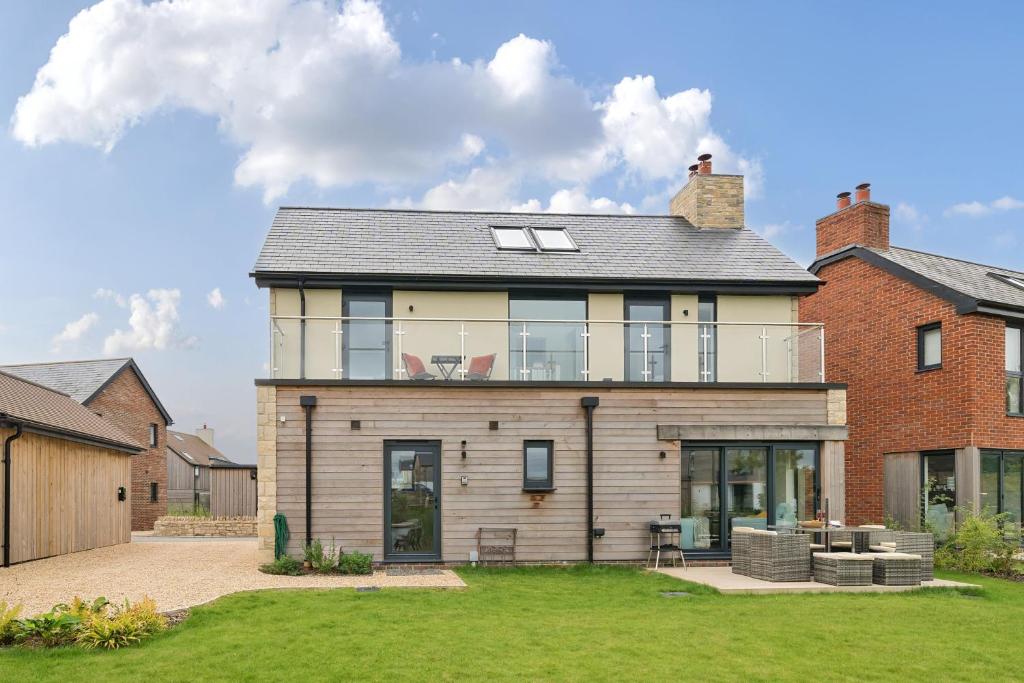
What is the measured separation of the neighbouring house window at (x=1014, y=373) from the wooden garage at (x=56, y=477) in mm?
18339

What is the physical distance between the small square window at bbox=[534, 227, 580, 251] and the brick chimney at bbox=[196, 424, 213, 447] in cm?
3402

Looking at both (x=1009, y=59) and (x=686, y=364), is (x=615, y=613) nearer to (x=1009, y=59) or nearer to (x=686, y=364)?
(x=686, y=364)

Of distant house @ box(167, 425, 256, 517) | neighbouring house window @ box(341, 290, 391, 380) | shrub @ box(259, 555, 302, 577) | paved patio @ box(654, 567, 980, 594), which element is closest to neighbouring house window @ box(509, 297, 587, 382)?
neighbouring house window @ box(341, 290, 391, 380)

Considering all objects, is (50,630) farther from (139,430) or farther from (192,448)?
(192,448)

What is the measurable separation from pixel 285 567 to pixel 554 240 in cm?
812

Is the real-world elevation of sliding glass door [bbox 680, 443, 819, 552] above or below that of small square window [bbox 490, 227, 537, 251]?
below

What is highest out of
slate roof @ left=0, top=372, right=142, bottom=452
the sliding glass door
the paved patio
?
slate roof @ left=0, top=372, right=142, bottom=452

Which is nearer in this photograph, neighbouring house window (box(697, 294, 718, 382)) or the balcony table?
the balcony table

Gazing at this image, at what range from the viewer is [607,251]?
1677 cm

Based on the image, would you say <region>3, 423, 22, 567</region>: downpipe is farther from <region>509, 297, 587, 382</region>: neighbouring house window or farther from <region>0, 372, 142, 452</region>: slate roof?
<region>509, 297, 587, 382</region>: neighbouring house window

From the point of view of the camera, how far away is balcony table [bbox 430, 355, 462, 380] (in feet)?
47.9

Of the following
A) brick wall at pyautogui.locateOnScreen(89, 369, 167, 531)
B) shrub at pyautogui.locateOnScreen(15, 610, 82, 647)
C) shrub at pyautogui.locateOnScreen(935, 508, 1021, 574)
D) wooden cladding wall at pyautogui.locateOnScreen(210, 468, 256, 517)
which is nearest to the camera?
shrub at pyautogui.locateOnScreen(15, 610, 82, 647)

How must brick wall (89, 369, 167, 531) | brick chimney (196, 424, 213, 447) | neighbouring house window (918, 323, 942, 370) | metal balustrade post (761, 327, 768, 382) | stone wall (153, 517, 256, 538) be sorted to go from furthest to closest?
brick chimney (196, 424, 213, 447)
brick wall (89, 369, 167, 531)
stone wall (153, 517, 256, 538)
neighbouring house window (918, 323, 942, 370)
metal balustrade post (761, 327, 768, 382)

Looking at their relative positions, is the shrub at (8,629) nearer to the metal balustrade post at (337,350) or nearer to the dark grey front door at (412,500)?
the dark grey front door at (412,500)
